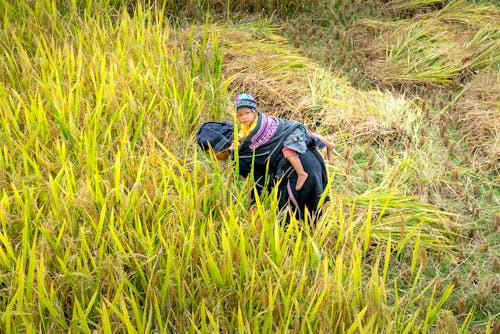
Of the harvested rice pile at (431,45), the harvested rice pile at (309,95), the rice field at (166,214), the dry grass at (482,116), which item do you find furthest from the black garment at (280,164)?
the harvested rice pile at (431,45)

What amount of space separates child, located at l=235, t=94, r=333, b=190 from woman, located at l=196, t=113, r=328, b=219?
3 centimetres

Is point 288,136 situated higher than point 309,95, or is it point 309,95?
point 288,136

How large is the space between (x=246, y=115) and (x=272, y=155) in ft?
0.72

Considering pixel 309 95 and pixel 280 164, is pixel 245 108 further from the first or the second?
pixel 309 95

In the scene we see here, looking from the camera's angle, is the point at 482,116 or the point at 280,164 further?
the point at 482,116

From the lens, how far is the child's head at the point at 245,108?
2.60 m

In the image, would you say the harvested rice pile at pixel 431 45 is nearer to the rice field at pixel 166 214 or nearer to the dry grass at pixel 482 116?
the dry grass at pixel 482 116

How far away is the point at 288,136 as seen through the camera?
2.66 meters

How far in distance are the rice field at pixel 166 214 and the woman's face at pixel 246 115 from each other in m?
0.28

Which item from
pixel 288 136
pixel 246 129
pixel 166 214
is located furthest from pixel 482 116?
pixel 166 214

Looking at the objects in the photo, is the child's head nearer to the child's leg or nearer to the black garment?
the black garment

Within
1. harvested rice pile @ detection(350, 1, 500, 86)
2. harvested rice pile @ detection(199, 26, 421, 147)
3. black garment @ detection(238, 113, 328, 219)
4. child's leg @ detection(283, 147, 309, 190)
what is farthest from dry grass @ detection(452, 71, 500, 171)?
child's leg @ detection(283, 147, 309, 190)

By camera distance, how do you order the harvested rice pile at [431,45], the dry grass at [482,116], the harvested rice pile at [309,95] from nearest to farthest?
the dry grass at [482,116]
the harvested rice pile at [309,95]
the harvested rice pile at [431,45]

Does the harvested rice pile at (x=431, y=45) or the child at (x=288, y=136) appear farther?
the harvested rice pile at (x=431, y=45)
